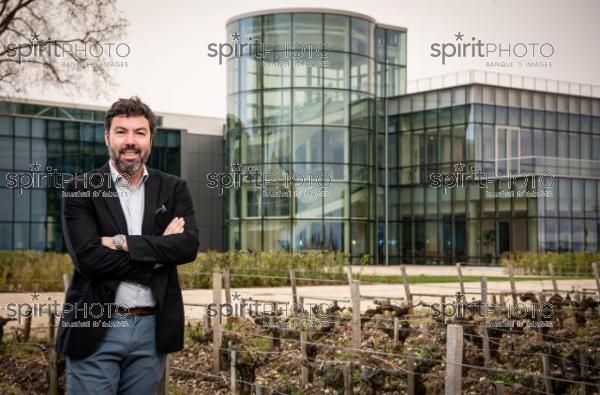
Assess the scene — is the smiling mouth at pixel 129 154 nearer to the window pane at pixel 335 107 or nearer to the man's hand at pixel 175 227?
the man's hand at pixel 175 227

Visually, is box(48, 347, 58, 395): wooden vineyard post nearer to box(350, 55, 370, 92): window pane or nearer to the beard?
the beard

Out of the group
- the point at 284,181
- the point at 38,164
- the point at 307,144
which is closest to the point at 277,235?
the point at 284,181

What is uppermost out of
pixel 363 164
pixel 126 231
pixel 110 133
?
pixel 363 164

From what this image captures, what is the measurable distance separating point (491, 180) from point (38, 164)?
19059 mm

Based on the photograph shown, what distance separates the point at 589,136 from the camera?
3972 cm

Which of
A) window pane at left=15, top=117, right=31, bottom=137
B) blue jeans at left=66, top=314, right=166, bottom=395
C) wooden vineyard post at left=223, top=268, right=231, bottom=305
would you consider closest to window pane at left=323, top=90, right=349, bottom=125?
window pane at left=15, top=117, right=31, bottom=137

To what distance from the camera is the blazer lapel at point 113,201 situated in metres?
3.76

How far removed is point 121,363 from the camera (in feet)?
12.0

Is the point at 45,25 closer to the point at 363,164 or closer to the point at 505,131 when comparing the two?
the point at 363,164

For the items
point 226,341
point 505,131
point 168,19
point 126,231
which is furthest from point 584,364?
point 505,131

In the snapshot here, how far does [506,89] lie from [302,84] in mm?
9575

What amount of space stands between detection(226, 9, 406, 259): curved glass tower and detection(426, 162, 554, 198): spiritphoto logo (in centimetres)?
400

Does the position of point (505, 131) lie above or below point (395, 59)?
below

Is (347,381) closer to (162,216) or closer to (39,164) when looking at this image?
(162,216)
